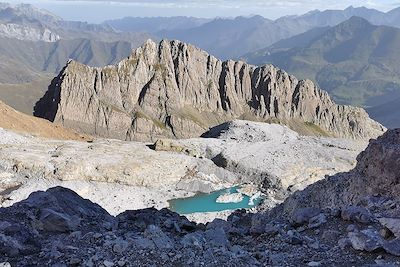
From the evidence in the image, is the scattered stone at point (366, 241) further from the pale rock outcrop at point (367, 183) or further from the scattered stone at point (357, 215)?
the pale rock outcrop at point (367, 183)

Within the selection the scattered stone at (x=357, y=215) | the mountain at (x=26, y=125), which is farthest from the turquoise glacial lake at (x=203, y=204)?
the scattered stone at (x=357, y=215)

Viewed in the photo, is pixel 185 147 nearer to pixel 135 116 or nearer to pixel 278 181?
pixel 278 181

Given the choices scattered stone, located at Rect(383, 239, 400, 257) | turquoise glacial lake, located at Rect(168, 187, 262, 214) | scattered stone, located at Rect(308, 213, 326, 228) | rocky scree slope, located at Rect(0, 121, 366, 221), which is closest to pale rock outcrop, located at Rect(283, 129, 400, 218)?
scattered stone, located at Rect(308, 213, 326, 228)

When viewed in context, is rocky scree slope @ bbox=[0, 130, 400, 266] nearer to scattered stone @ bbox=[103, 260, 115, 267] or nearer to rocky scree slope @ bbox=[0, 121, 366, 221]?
scattered stone @ bbox=[103, 260, 115, 267]

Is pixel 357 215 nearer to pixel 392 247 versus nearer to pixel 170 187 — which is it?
pixel 392 247

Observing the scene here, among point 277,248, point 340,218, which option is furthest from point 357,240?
point 340,218

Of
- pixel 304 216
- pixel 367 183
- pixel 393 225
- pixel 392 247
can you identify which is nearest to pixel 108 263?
pixel 392 247
